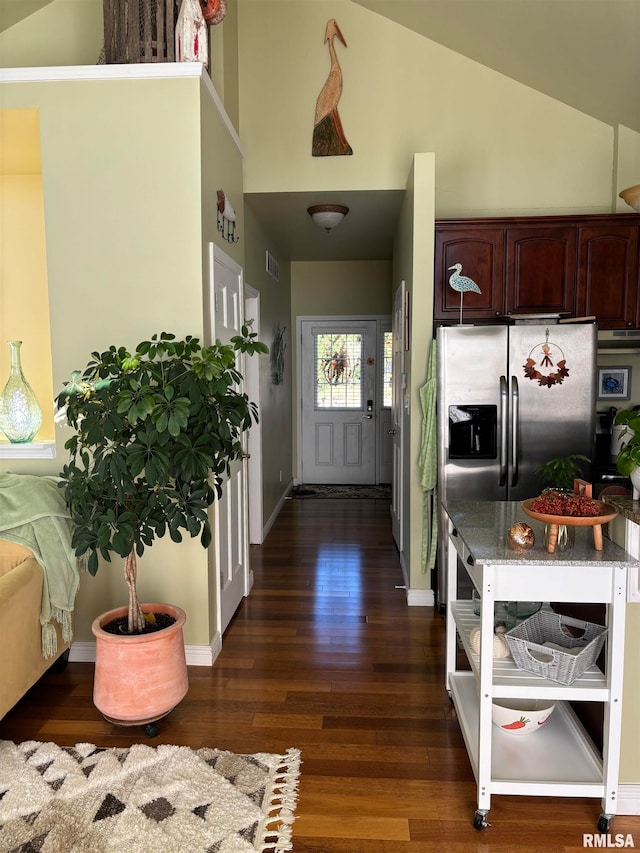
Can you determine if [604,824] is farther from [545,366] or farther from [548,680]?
[545,366]

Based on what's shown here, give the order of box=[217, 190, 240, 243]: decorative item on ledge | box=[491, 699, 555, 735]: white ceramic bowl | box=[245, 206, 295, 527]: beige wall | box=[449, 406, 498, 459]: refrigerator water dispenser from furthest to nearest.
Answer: box=[245, 206, 295, 527]: beige wall
box=[449, 406, 498, 459]: refrigerator water dispenser
box=[217, 190, 240, 243]: decorative item on ledge
box=[491, 699, 555, 735]: white ceramic bowl

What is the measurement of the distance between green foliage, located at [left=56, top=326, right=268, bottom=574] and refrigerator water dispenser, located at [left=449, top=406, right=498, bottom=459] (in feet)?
4.92

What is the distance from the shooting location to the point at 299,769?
7.32 ft

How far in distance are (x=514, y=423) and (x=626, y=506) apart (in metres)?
1.58

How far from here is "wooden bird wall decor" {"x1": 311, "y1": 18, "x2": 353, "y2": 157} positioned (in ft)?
12.9

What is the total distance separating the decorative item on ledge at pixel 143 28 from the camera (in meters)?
2.83

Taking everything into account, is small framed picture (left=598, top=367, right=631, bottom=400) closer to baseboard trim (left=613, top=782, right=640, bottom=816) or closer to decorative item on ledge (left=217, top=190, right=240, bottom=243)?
decorative item on ledge (left=217, top=190, right=240, bottom=243)

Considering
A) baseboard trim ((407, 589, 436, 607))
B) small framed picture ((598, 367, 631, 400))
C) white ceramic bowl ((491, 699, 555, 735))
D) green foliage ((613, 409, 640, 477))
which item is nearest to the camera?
green foliage ((613, 409, 640, 477))

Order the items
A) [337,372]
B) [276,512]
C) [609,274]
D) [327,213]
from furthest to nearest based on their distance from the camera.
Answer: [337,372], [276,512], [327,213], [609,274]

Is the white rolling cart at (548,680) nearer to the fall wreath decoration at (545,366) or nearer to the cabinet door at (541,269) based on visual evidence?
the fall wreath decoration at (545,366)

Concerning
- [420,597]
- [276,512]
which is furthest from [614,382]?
[276,512]

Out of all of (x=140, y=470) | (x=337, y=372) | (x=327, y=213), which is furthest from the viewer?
(x=337, y=372)

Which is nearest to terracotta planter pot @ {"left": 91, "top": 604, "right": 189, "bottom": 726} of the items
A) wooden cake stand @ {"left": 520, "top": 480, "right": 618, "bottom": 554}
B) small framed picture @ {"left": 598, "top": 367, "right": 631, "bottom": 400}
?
wooden cake stand @ {"left": 520, "top": 480, "right": 618, "bottom": 554}

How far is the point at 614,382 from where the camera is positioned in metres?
4.35
